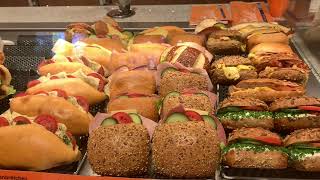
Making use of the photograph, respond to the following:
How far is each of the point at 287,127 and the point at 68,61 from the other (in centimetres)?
146

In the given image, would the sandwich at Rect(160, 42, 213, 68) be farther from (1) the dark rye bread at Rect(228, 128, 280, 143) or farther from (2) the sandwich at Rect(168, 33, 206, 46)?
(1) the dark rye bread at Rect(228, 128, 280, 143)

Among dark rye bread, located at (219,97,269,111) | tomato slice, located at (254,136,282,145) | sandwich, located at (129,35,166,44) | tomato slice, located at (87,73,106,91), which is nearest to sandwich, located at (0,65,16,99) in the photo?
tomato slice, located at (87,73,106,91)

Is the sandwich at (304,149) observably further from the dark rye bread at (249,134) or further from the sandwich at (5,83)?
the sandwich at (5,83)

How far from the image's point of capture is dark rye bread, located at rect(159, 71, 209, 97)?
2.53 meters

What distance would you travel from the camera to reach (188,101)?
2297 millimetres

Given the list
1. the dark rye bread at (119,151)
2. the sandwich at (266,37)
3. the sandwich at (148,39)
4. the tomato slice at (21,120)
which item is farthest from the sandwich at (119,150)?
the sandwich at (266,37)

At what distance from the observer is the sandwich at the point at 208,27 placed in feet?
10.9

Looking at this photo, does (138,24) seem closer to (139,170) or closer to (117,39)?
(117,39)

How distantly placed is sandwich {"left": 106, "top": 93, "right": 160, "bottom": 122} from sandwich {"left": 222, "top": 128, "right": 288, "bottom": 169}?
49 cm

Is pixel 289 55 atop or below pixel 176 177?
A: atop

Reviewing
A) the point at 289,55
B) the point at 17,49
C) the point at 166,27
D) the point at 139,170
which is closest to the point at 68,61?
the point at 17,49

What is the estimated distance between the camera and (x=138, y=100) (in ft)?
7.97

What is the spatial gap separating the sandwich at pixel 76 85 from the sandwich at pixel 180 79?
0.37 m

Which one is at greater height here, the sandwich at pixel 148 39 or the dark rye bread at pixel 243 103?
the dark rye bread at pixel 243 103
